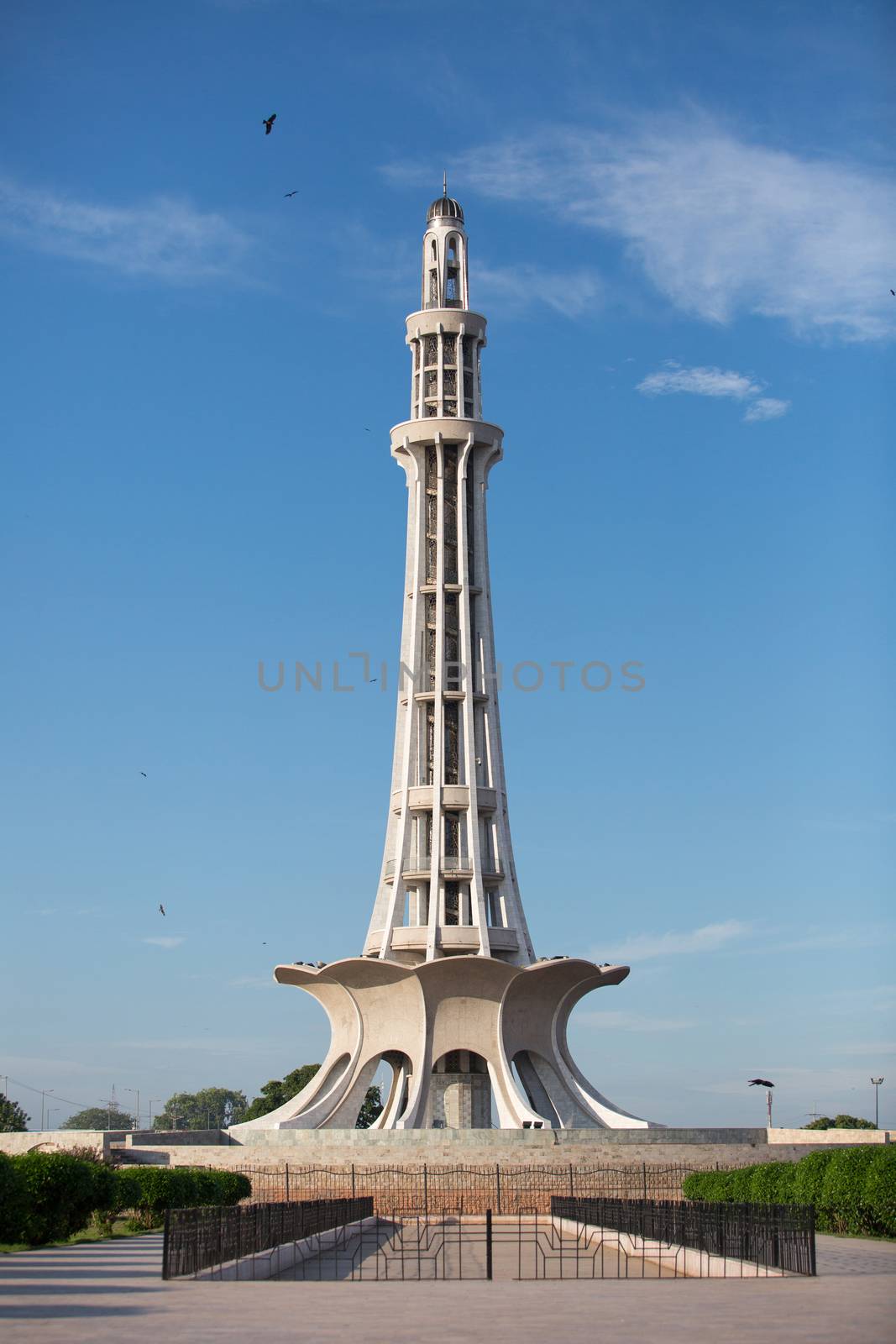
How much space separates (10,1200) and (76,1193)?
80.0 inches

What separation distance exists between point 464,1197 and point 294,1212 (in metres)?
10.9

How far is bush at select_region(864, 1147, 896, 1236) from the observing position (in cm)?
2467

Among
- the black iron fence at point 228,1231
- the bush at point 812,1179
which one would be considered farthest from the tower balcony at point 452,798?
the black iron fence at point 228,1231

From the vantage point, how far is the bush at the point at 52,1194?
928 inches

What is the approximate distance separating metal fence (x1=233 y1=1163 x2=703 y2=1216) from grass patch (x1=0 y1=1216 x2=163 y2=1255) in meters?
4.63

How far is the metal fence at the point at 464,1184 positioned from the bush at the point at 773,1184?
5.58m

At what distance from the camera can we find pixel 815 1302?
15148mm

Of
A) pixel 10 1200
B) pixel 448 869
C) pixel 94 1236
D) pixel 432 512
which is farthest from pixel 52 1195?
pixel 432 512

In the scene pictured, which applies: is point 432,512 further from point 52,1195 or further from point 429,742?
point 52,1195

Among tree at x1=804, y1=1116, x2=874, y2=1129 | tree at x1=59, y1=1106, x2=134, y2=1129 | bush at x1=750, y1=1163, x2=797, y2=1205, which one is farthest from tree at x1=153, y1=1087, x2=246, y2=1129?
bush at x1=750, y1=1163, x2=797, y2=1205

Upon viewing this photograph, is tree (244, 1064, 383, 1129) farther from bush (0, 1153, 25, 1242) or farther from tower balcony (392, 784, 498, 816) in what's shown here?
bush (0, 1153, 25, 1242)

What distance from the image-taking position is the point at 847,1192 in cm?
2564

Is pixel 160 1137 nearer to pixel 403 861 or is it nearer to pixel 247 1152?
pixel 247 1152

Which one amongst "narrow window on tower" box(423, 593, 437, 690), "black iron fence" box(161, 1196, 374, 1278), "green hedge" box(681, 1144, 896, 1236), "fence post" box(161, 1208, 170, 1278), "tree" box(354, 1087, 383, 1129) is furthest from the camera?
"tree" box(354, 1087, 383, 1129)
